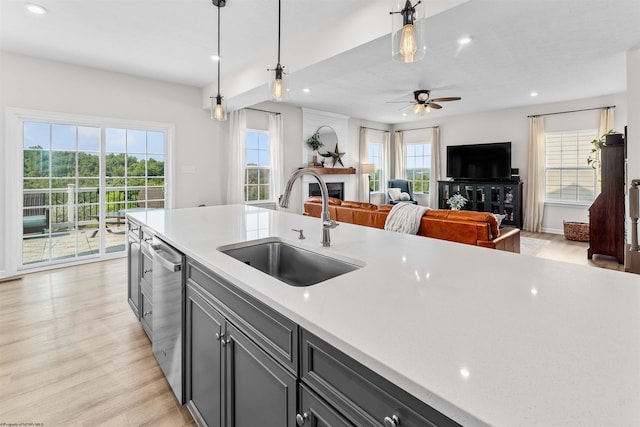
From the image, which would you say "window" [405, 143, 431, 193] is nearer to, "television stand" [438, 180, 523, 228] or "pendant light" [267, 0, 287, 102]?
"television stand" [438, 180, 523, 228]

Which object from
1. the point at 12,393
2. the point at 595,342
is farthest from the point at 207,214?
the point at 595,342

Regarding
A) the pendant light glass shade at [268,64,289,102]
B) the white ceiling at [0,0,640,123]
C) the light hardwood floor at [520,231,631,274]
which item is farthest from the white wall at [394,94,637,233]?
the pendant light glass shade at [268,64,289,102]

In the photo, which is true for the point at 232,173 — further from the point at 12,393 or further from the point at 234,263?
the point at 234,263

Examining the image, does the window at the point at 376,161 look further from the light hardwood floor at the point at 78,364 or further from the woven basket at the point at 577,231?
the light hardwood floor at the point at 78,364

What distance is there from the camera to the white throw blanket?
364 cm

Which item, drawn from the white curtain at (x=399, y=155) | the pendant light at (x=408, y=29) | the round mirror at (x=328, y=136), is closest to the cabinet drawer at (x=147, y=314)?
the pendant light at (x=408, y=29)

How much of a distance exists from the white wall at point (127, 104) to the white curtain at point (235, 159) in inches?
7.7

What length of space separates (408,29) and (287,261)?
4.39ft

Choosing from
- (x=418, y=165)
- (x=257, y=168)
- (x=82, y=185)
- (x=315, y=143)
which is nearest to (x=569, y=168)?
(x=418, y=165)

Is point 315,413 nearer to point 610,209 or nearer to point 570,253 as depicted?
point 610,209

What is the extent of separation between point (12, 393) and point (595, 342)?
9.03 ft

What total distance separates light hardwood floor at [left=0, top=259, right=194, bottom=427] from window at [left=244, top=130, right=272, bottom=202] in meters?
3.13

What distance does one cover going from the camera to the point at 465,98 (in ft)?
20.2

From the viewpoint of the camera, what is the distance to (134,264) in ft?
8.52
